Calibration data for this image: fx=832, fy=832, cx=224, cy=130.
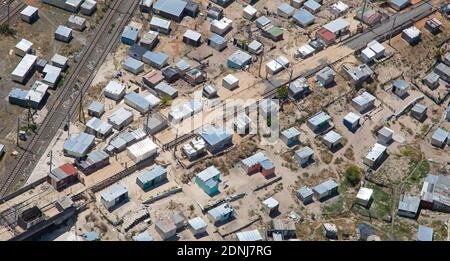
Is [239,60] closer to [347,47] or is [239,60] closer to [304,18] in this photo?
[304,18]

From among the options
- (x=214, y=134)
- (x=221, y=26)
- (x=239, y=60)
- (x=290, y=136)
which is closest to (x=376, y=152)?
(x=290, y=136)

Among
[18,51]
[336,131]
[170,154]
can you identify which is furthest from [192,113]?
[18,51]

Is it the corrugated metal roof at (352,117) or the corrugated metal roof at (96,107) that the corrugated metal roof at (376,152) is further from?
the corrugated metal roof at (96,107)

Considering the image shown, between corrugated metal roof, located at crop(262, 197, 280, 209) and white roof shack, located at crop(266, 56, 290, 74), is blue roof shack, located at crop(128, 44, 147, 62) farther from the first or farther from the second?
corrugated metal roof, located at crop(262, 197, 280, 209)

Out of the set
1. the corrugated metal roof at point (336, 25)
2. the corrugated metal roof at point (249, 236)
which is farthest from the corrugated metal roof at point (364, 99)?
Result: the corrugated metal roof at point (249, 236)

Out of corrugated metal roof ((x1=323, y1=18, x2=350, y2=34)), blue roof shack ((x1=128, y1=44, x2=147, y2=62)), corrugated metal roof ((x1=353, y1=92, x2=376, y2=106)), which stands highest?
blue roof shack ((x1=128, y1=44, x2=147, y2=62))

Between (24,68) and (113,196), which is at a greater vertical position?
(24,68)

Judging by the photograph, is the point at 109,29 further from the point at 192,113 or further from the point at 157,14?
the point at 192,113

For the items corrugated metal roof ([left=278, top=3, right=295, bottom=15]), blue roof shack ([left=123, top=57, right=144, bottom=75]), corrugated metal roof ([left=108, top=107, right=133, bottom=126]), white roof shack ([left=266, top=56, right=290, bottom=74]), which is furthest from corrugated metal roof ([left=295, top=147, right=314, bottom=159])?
corrugated metal roof ([left=278, top=3, right=295, bottom=15])
